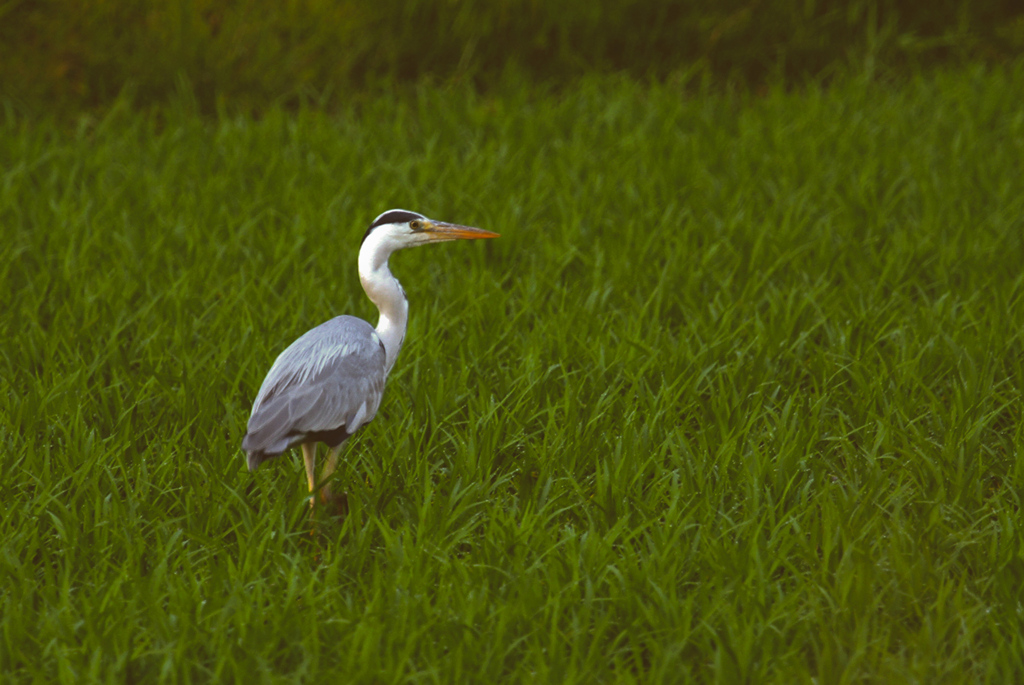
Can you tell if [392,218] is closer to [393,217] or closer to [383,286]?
[393,217]

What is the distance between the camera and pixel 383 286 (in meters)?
3.09

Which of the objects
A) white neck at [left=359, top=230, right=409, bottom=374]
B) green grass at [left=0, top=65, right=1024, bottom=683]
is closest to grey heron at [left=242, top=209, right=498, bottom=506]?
white neck at [left=359, top=230, right=409, bottom=374]

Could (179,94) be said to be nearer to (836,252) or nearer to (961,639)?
(836,252)

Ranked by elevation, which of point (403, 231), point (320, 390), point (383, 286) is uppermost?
point (403, 231)

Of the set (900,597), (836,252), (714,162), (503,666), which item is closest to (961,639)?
(900,597)

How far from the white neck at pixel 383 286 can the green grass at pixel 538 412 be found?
0.37 meters

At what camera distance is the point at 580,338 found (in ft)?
13.1

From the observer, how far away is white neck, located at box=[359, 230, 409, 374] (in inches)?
122

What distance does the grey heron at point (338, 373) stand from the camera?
110 inches

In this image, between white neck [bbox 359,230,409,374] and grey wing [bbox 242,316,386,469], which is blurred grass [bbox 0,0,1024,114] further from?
grey wing [bbox 242,316,386,469]

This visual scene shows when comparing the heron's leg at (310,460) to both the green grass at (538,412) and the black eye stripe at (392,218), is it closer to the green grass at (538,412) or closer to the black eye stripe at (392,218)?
the green grass at (538,412)

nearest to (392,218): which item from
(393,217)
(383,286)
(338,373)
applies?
(393,217)

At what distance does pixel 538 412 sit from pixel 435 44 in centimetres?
516

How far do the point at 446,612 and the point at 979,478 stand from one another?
167 centimetres
